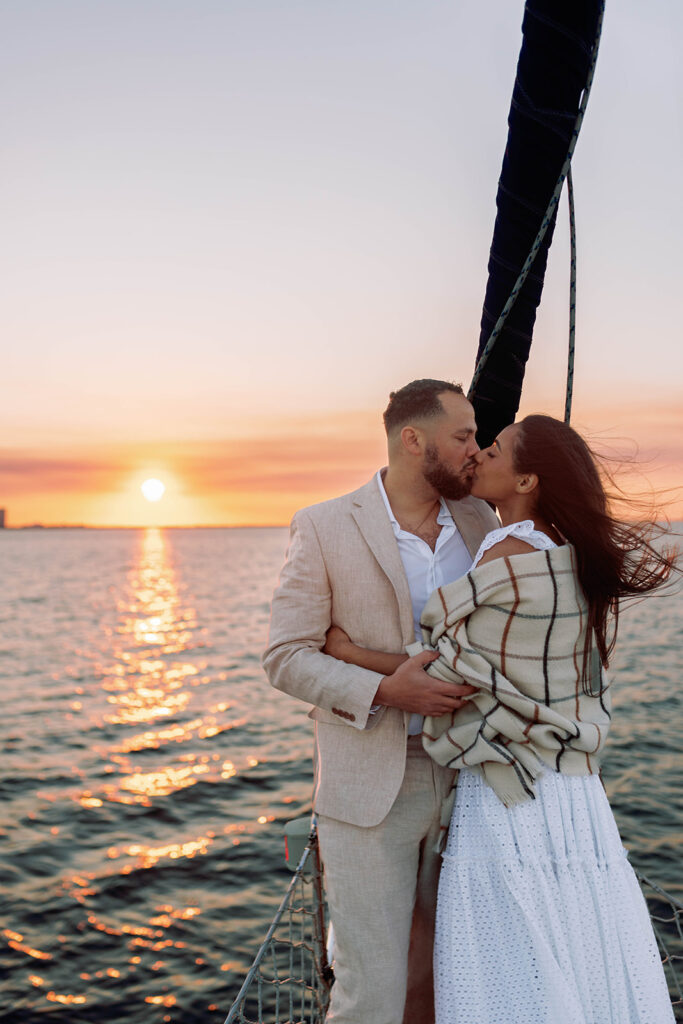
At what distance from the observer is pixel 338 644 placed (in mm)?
2457

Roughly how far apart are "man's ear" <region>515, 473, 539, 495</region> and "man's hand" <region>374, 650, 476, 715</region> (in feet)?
1.67

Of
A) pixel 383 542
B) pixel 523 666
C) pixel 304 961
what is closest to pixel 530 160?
pixel 383 542

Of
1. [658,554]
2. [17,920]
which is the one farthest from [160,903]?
[658,554]

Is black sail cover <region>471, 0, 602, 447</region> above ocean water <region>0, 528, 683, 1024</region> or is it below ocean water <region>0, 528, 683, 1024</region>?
above

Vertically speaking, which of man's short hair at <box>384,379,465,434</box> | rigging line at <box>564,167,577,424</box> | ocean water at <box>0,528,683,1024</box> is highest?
rigging line at <box>564,167,577,424</box>

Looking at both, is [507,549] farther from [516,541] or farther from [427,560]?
[427,560]

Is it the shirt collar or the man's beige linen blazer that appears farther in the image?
the shirt collar

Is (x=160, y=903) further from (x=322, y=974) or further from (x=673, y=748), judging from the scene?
(x=673, y=748)

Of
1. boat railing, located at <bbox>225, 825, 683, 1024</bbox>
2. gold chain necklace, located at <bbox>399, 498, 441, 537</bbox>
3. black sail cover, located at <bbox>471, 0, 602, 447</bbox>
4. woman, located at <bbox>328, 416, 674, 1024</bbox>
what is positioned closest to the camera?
black sail cover, located at <bbox>471, 0, 602, 447</bbox>

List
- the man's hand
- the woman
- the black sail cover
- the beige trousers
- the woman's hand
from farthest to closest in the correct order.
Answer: the woman's hand, the beige trousers, the man's hand, the woman, the black sail cover

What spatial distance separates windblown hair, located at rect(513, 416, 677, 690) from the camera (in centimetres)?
211

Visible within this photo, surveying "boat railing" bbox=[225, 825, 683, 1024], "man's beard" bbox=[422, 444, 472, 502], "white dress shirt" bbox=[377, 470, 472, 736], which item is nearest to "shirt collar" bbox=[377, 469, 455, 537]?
"white dress shirt" bbox=[377, 470, 472, 736]

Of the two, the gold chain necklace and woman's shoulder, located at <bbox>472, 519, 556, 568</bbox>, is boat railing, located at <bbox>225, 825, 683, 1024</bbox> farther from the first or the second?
woman's shoulder, located at <bbox>472, 519, 556, 568</bbox>

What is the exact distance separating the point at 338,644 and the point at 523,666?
1.94 ft
